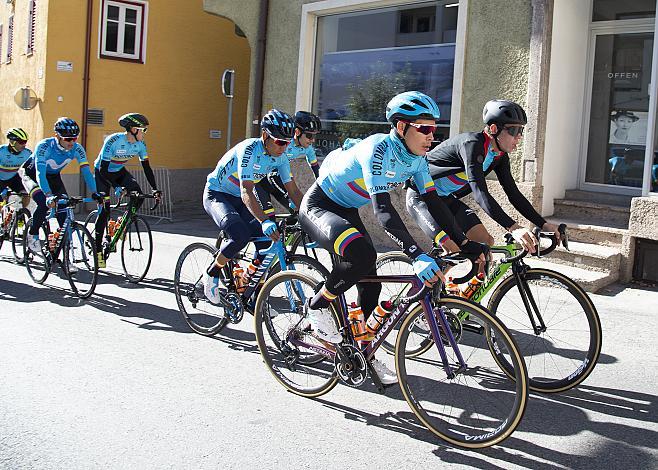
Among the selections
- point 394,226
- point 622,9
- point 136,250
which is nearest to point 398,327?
point 394,226

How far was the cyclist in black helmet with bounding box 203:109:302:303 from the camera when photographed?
5.99 meters

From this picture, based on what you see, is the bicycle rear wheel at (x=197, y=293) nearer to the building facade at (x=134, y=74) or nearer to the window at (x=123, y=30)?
the building facade at (x=134, y=74)

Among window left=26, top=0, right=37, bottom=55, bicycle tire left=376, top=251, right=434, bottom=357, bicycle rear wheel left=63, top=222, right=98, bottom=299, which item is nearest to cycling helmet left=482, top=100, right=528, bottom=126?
bicycle tire left=376, top=251, right=434, bottom=357

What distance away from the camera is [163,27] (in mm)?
19062

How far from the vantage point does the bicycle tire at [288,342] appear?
4957 millimetres

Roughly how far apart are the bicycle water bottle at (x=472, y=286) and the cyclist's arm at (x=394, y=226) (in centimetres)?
117

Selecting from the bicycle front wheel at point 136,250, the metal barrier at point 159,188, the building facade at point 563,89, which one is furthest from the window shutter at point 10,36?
the bicycle front wheel at point 136,250

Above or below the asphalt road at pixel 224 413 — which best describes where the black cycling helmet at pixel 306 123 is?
above

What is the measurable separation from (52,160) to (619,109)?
7.71m

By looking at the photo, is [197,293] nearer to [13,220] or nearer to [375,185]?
[375,185]

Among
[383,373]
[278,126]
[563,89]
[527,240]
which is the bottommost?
[383,373]

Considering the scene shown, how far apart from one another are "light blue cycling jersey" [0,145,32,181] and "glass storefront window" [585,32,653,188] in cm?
810

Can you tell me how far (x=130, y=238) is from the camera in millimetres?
9031

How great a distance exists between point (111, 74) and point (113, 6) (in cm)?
170
